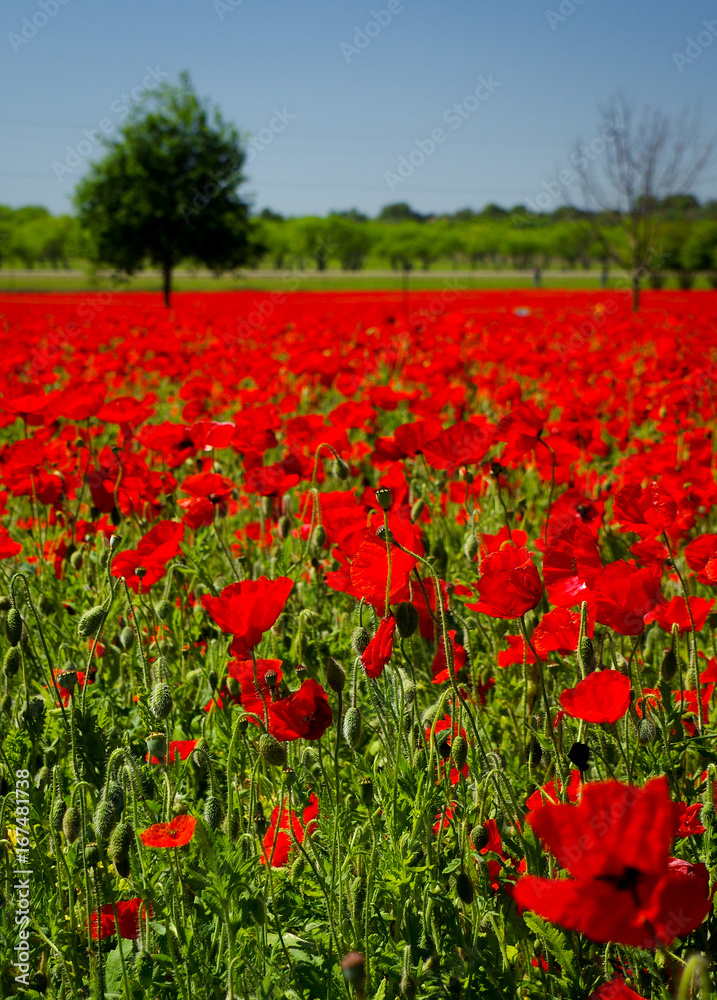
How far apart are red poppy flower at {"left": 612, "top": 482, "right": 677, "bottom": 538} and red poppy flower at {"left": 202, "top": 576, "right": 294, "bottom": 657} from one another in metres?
0.67

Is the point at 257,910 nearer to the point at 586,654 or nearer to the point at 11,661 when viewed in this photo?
the point at 586,654

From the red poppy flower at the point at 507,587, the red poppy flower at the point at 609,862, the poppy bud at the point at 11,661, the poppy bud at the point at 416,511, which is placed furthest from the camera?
the poppy bud at the point at 416,511

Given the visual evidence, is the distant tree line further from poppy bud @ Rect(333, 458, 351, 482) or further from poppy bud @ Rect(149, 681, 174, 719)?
poppy bud @ Rect(149, 681, 174, 719)

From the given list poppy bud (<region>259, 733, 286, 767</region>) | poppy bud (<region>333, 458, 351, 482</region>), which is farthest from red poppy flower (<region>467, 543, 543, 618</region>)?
poppy bud (<region>333, 458, 351, 482</region>)

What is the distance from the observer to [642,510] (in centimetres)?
159

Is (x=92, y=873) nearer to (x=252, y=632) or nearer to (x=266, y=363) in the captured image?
(x=252, y=632)

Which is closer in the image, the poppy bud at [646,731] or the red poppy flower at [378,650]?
the red poppy flower at [378,650]

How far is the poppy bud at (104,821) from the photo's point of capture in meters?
1.35

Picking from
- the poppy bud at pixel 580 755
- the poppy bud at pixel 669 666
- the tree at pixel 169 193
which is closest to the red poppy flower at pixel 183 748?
the poppy bud at pixel 580 755

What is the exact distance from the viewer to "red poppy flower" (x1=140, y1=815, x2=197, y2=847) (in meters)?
1.21

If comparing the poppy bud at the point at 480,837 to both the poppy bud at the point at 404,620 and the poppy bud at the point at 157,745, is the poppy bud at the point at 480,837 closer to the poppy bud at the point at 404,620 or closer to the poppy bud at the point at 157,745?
the poppy bud at the point at 404,620

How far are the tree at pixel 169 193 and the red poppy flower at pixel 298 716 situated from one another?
25082mm

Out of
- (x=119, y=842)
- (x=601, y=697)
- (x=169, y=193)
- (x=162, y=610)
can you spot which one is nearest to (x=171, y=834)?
(x=119, y=842)

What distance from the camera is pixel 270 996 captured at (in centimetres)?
133
